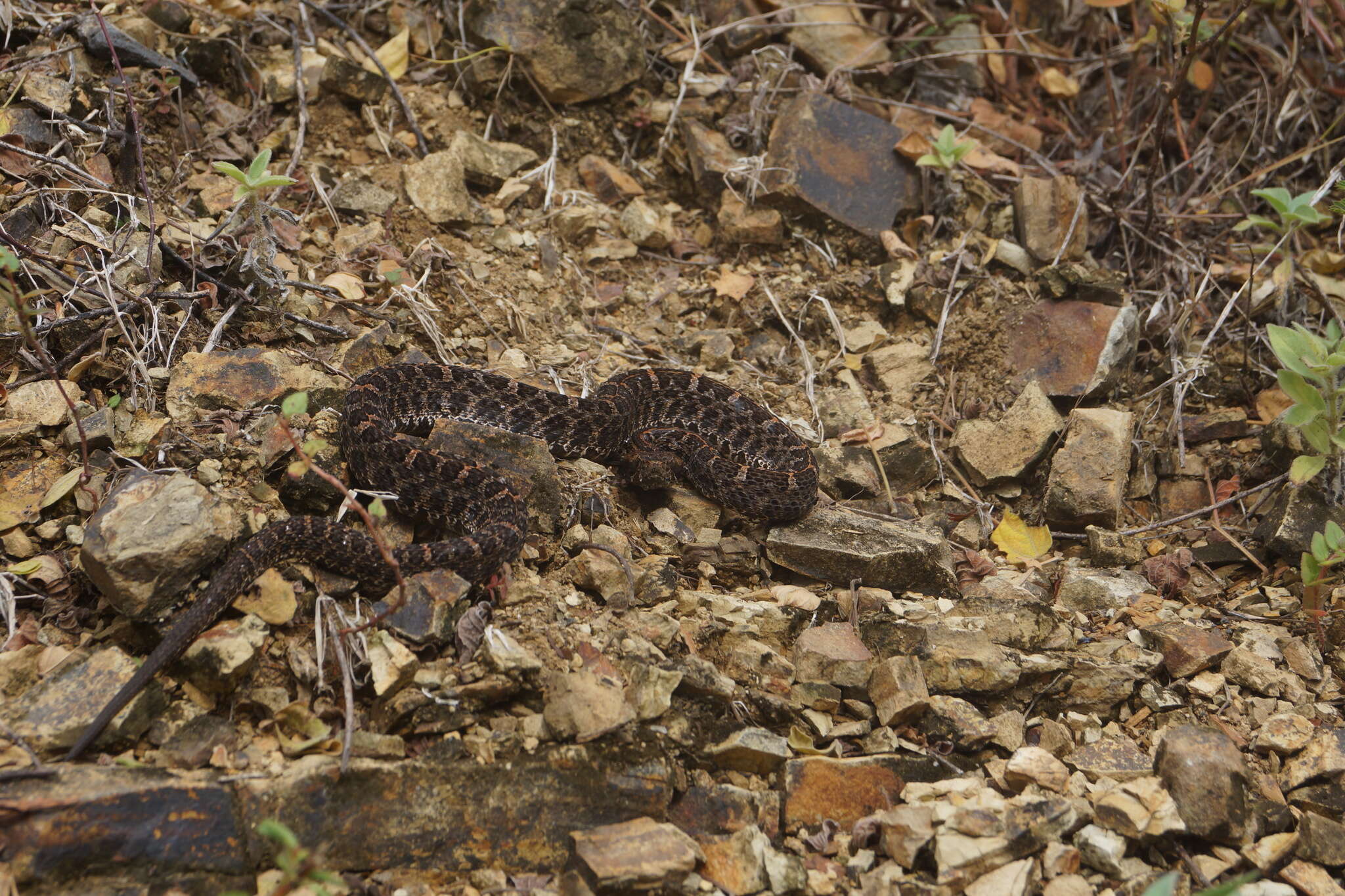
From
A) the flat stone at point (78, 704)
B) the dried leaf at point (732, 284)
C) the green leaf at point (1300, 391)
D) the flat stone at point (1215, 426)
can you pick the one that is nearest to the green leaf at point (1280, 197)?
the green leaf at point (1300, 391)

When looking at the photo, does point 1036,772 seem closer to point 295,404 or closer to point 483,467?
point 483,467

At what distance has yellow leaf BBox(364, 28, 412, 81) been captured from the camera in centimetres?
938

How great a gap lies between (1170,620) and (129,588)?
19.9 ft

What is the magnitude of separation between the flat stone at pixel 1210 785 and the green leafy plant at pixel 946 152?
17.8ft

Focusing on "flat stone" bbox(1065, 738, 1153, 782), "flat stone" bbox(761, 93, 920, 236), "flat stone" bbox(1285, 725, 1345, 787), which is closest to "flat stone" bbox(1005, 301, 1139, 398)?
"flat stone" bbox(761, 93, 920, 236)

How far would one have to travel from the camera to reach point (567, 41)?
31.4ft

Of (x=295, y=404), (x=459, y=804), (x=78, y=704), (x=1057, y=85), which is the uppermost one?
(x=1057, y=85)

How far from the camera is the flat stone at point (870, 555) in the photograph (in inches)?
273

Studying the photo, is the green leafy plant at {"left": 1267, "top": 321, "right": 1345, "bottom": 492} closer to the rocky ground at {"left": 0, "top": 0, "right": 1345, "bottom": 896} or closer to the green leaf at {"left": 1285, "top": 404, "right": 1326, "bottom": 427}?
the green leaf at {"left": 1285, "top": 404, "right": 1326, "bottom": 427}

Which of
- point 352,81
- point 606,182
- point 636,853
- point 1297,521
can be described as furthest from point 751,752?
point 352,81

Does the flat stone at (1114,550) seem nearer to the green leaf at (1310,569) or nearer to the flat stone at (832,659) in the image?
the green leaf at (1310,569)

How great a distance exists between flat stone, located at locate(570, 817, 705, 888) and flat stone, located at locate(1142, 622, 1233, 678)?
3.24 m

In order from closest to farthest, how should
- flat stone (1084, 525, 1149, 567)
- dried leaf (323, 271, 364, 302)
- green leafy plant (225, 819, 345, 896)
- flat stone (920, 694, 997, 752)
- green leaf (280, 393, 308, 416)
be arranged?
green leafy plant (225, 819, 345, 896), green leaf (280, 393, 308, 416), flat stone (920, 694, 997, 752), flat stone (1084, 525, 1149, 567), dried leaf (323, 271, 364, 302)

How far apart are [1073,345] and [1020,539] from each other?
6.34ft
